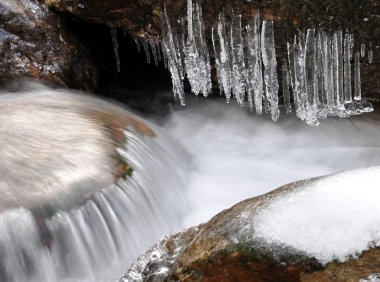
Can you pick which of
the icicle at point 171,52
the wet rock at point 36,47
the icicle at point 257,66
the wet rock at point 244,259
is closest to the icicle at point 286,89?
the icicle at point 257,66

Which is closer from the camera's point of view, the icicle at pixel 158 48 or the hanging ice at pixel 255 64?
the hanging ice at pixel 255 64

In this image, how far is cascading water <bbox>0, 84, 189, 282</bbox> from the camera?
265 centimetres

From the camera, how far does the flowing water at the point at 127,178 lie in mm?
2732

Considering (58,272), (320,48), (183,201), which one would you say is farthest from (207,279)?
(320,48)

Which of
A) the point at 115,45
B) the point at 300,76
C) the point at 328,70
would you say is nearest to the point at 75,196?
the point at 300,76

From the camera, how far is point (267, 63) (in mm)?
4566

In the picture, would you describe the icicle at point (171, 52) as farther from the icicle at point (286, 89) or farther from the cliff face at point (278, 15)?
the icicle at point (286, 89)

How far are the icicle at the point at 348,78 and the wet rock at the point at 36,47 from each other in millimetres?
2534

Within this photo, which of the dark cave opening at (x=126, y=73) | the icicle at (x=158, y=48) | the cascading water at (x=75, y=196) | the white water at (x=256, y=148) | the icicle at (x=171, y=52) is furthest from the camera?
the dark cave opening at (x=126, y=73)

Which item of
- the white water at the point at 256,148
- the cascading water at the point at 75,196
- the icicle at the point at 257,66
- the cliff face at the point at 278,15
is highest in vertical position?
the cliff face at the point at 278,15

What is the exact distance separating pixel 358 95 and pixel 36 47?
3.09 metres

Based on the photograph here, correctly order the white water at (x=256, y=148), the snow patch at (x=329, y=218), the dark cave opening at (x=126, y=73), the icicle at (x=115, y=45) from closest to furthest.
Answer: the snow patch at (x=329, y=218) < the white water at (x=256, y=148) < the icicle at (x=115, y=45) < the dark cave opening at (x=126, y=73)

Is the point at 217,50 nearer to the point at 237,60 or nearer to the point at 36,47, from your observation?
the point at 237,60

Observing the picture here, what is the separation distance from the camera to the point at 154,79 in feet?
19.1
